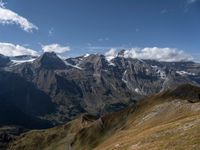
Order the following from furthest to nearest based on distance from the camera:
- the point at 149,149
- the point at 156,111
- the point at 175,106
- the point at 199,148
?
1. the point at 156,111
2. the point at 175,106
3. the point at 149,149
4. the point at 199,148

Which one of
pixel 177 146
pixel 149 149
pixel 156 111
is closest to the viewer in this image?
pixel 177 146

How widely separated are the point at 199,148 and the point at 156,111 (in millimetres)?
131865

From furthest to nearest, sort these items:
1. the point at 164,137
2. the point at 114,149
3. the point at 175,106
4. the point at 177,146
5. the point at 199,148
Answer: the point at 175,106 < the point at 114,149 < the point at 164,137 < the point at 177,146 < the point at 199,148

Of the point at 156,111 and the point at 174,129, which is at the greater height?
the point at 174,129

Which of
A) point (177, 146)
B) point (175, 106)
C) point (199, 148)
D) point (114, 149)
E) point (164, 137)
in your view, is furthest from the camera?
point (175, 106)

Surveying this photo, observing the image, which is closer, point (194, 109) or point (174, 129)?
point (174, 129)

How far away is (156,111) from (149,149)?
122m

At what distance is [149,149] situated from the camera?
175 ft

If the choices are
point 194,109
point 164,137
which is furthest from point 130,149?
point 194,109

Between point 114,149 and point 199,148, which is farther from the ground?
point 199,148

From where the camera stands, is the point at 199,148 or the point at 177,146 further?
the point at 177,146

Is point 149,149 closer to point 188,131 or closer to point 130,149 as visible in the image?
point 188,131

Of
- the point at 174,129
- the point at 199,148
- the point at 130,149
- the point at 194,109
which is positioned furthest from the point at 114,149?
the point at 194,109

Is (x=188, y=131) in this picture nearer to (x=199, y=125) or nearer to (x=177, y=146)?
(x=199, y=125)
